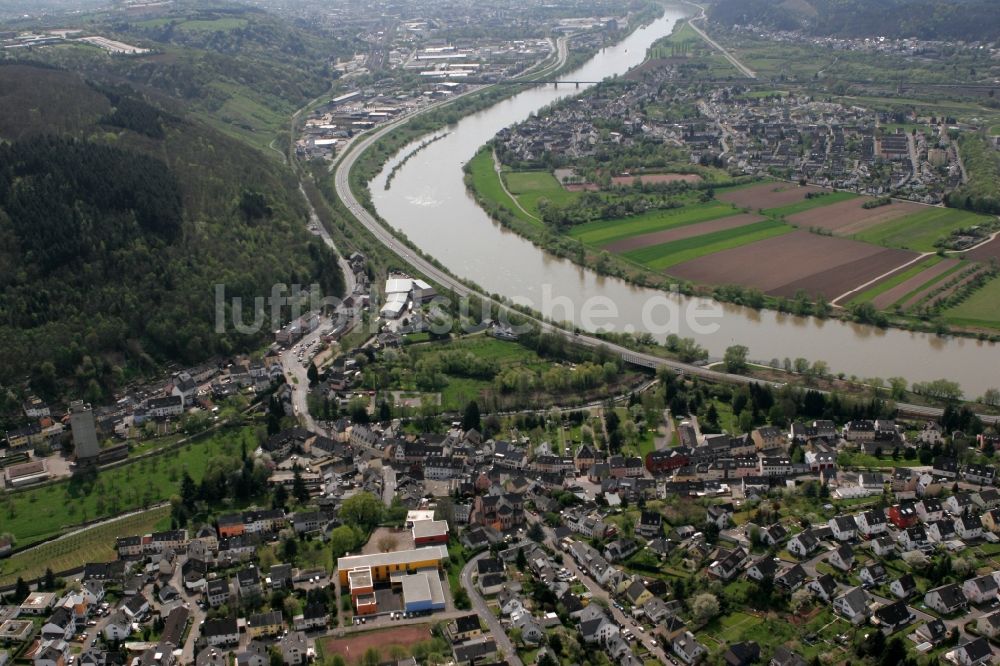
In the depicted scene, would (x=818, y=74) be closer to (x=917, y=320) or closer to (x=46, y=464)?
(x=917, y=320)

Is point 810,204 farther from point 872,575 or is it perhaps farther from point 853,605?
point 853,605

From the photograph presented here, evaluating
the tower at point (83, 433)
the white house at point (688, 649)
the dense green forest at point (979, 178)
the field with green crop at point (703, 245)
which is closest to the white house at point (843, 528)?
the white house at point (688, 649)

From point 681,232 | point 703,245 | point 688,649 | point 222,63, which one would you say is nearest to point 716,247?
point 703,245

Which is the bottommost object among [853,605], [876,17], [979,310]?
[853,605]

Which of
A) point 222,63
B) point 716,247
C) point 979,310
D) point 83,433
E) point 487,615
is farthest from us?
point 222,63

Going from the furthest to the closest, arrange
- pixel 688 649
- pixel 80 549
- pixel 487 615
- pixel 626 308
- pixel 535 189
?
1. pixel 535 189
2. pixel 626 308
3. pixel 80 549
4. pixel 487 615
5. pixel 688 649

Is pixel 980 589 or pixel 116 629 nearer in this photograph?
pixel 116 629

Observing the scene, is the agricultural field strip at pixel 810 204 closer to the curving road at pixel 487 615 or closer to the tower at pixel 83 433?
the curving road at pixel 487 615
